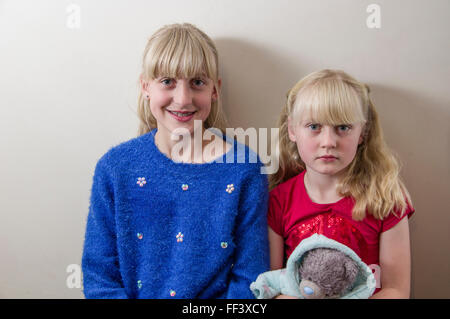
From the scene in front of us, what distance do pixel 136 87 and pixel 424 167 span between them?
85 cm

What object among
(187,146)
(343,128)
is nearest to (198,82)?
(187,146)

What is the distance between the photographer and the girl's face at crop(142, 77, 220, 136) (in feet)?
3.59

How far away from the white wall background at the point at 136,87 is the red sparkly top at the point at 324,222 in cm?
23

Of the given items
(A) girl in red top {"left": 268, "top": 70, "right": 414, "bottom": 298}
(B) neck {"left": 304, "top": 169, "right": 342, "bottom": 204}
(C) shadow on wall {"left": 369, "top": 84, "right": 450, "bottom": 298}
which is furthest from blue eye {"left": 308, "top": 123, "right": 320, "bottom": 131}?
(C) shadow on wall {"left": 369, "top": 84, "right": 450, "bottom": 298}

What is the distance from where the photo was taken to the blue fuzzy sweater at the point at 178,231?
1.09 m

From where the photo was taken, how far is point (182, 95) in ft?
3.55

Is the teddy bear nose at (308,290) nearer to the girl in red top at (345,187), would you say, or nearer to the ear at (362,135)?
the girl in red top at (345,187)

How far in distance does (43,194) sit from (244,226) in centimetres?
63

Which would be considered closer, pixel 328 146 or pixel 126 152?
pixel 328 146

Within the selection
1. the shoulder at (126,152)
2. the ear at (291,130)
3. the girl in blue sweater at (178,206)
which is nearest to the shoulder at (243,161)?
the girl in blue sweater at (178,206)

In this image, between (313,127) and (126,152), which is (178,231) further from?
(313,127)

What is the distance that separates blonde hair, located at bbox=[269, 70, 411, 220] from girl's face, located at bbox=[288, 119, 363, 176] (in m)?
0.02

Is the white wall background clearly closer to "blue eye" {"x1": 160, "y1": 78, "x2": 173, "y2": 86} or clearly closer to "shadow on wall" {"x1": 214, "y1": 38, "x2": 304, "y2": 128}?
"shadow on wall" {"x1": 214, "y1": 38, "x2": 304, "y2": 128}
